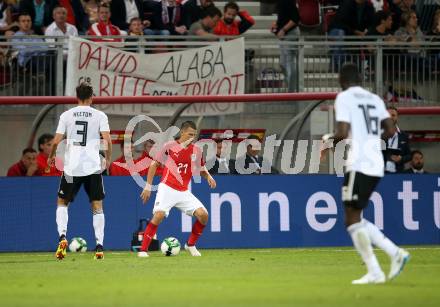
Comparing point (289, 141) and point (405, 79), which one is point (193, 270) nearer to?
point (289, 141)

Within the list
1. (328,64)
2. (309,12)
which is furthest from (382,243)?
(309,12)

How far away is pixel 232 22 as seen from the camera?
74.8 ft

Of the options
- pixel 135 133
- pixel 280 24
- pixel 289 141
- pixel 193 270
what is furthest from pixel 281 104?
pixel 193 270

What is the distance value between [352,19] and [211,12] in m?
2.90

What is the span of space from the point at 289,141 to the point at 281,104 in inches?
28.7

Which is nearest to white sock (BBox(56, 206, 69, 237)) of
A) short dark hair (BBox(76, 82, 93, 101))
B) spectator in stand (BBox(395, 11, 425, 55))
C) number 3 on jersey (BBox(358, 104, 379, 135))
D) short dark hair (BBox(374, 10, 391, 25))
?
short dark hair (BBox(76, 82, 93, 101))

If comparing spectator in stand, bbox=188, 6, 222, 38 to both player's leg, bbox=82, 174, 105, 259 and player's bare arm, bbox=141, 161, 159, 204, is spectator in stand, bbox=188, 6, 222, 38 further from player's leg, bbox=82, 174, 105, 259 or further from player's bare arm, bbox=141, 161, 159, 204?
player's leg, bbox=82, 174, 105, 259

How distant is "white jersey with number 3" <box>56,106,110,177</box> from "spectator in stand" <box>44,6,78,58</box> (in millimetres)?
5472

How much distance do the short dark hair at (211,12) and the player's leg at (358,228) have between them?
37.2 feet

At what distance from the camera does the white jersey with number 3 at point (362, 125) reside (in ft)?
38.1

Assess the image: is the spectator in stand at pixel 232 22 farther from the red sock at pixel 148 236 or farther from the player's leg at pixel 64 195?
the player's leg at pixel 64 195

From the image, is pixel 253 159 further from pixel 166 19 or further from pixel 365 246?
pixel 365 246

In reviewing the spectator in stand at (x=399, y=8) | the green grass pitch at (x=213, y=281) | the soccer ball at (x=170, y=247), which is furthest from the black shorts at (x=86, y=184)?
the spectator in stand at (x=399, y=8)

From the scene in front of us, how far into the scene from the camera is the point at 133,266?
1439 centimetres
